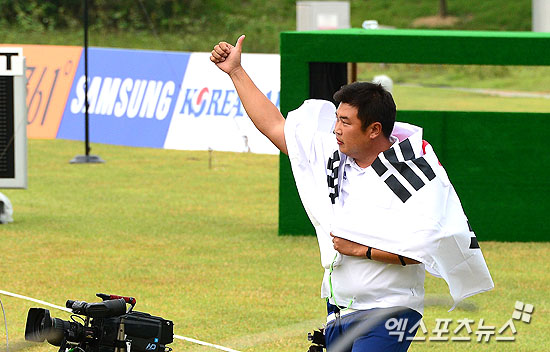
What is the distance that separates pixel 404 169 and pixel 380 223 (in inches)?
9.3

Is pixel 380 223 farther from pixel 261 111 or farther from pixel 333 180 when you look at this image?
pixel 261 111

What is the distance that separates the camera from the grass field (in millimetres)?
8836

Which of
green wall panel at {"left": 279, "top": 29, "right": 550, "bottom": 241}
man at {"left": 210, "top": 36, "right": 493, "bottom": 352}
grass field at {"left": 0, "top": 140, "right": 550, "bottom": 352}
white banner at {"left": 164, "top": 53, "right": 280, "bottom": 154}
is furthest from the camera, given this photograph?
white banner at {"left": 164, "top": 53, "right": 280, "bottom": 154}

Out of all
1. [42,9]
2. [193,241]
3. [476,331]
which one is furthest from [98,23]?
[476,331]

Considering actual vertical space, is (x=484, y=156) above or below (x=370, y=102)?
below

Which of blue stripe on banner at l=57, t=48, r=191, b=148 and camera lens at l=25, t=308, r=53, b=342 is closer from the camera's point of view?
camera lens at l=25, t=308, r=53, b=342

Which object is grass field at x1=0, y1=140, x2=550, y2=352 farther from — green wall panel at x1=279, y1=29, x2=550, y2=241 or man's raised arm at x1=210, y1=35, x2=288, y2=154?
man's raised arm at x1=210, y1=35, x2=288, y2=154

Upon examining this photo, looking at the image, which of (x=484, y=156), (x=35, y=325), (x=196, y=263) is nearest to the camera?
(x=35, y=325)

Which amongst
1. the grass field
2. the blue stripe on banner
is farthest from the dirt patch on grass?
the grass field

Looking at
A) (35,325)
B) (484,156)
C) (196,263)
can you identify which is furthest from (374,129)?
(484,156)

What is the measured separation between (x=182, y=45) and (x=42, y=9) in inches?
302

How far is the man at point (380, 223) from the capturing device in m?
4.59

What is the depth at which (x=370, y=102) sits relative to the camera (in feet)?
15.1

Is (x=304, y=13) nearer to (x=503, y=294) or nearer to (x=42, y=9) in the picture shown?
(x=42, y=9)
